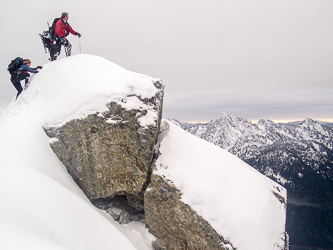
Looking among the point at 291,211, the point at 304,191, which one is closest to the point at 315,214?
the point at 291,211

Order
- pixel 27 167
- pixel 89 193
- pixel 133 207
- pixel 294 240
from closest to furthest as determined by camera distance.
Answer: pixel 27 167, pixel 89 193, pixel 133 207, pixel 294 240

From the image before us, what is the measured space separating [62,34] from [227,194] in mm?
14982

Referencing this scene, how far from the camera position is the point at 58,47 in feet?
45.0

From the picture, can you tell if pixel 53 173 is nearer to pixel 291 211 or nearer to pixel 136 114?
pixel 136 114

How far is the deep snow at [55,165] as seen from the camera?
4.75m

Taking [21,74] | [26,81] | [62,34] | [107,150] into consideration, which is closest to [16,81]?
[21,74]

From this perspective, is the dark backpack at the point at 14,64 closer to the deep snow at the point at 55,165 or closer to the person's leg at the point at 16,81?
the person's leg at the point at 16,81

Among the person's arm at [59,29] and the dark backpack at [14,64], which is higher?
the person's arm at [59,29]

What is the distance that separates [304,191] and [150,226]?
21018 cm

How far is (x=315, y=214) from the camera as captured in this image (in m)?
144

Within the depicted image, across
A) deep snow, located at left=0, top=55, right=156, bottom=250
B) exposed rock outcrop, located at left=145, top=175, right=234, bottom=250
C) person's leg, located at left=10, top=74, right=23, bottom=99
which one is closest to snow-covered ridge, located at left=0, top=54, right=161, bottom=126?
deep snow, located at left=0, top=55, right=156, bottom=250

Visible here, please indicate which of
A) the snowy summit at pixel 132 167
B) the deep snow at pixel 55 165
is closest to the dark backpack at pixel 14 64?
the deep snow at pixel 55 165

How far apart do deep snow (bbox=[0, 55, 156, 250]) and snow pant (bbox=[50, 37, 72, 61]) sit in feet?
6.19

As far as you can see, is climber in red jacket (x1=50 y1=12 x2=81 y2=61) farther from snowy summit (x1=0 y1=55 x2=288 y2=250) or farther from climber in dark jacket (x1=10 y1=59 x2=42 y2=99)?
snowy summit (x1=0 y1=55 x2=288 y2=250)
